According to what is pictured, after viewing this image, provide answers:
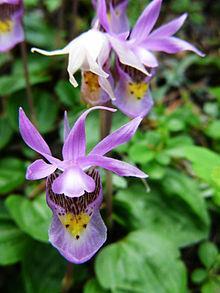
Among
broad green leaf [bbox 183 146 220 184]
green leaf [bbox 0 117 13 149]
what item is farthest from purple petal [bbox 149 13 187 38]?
green leaf [bbox 0 117 13 149]

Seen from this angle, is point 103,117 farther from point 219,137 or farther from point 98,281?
point 219,137

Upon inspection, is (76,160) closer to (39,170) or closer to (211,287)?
(39,170)

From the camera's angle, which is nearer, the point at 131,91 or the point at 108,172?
the point at 131,91

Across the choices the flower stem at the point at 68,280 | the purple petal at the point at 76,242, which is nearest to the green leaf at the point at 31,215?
the flower stem at the point at 68,280

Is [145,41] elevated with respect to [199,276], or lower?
elevated

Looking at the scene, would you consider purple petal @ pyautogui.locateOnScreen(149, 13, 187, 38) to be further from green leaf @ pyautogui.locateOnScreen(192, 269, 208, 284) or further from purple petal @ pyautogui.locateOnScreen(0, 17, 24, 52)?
green leaf @ pyautogui.locateOnScreen(192, 269, 208, 284)

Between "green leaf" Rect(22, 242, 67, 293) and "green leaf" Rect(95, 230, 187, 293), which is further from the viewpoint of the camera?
"green leaf" Rect(22, 242, 67, 293)

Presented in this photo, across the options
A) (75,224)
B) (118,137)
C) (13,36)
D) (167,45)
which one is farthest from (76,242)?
(13,36)
